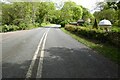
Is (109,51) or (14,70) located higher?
(109,51)

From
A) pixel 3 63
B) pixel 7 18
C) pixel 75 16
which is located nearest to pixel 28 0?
pixel 7 18

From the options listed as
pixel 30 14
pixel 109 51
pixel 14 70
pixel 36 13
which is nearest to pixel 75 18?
pixel 36 13

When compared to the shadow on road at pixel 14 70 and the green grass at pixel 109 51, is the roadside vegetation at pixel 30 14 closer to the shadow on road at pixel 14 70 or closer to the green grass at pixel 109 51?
the green grass at pixel 109 51

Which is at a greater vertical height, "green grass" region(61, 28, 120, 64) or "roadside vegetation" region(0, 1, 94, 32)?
"roadside vegetation" region(0, 1, 94, 32)

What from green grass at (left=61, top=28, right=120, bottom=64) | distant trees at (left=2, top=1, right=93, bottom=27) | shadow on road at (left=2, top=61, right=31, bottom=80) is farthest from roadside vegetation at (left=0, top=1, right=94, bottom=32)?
shadow on road at (left=2, top=61, right=31, bottom=80)

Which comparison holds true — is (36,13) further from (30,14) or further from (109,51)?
(109,51)

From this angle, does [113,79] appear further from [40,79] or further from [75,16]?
[75,16]

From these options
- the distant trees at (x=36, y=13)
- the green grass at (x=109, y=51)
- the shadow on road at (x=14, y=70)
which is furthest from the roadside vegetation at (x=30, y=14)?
the shadow on road at (x=14, y=70)

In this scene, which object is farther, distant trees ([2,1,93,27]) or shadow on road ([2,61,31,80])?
distant trees ([2,1,93,27])

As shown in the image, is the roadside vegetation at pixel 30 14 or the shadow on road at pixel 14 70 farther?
the roadside vegetation at pixel 30 14

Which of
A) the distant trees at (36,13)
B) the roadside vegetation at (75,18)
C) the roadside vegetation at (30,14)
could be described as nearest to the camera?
the roadside vegetation at (75,18)

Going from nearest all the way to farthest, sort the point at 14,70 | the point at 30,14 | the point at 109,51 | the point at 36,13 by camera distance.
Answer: the point at 14,70 → the point at 109,51 → the point at 30,14 → the point at 36,13

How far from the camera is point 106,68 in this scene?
9875 mm

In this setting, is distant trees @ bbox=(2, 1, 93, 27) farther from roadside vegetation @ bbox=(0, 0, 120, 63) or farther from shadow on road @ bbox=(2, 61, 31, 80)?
shadow on road @ bbox=(2, 61, 31, 80)
